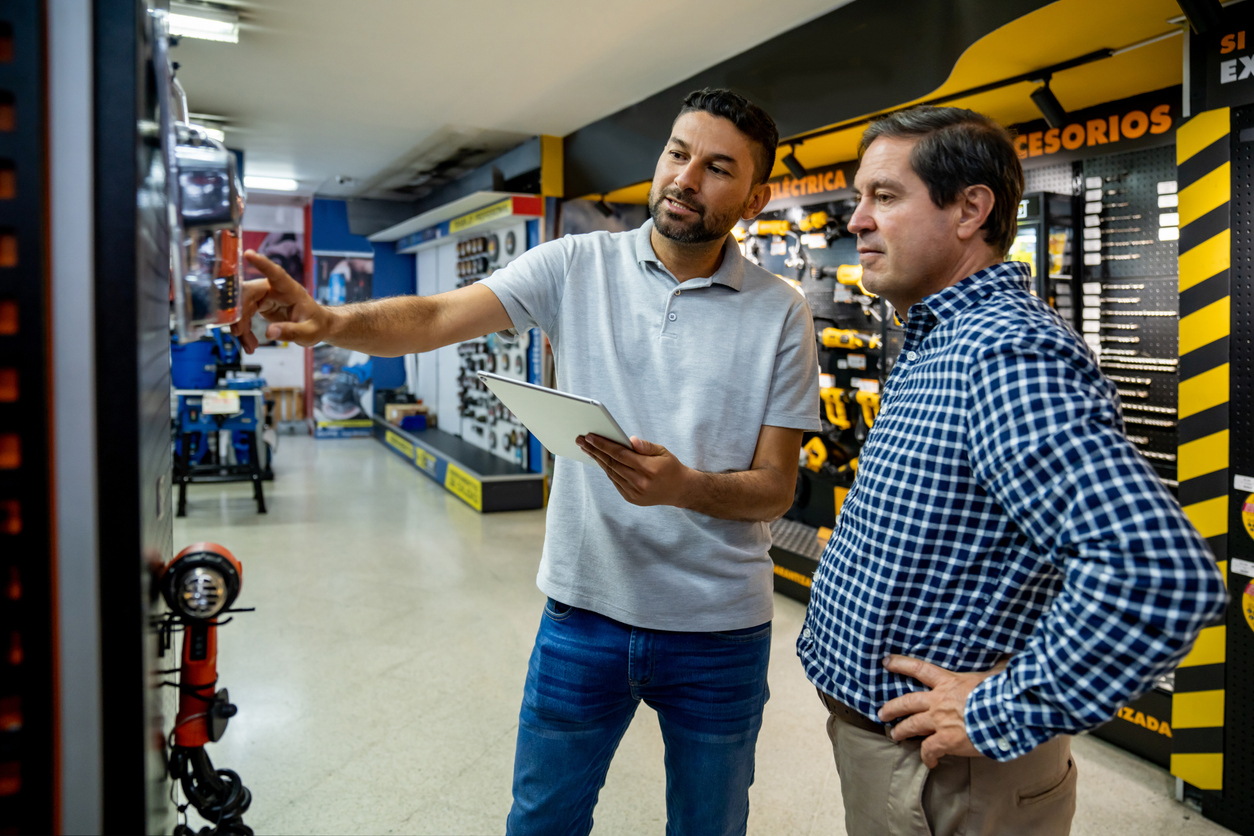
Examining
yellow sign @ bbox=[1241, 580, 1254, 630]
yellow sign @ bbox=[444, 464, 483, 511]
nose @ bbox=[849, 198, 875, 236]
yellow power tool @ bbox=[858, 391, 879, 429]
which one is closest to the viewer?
nose @ bbox=[849, 198, 875, 236]

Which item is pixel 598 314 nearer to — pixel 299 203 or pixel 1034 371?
pixel 1034 371

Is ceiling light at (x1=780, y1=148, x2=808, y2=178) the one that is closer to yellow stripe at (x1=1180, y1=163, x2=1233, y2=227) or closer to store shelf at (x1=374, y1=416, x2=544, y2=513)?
yellow stripe at (x1=1180, y1=163, x2=1233, y2=227)

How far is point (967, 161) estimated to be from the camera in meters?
1.27

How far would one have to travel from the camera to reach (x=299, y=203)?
13.2 metres

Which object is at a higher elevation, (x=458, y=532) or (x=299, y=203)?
(x=299, y=203)

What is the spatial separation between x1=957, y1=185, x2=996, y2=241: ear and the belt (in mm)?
763

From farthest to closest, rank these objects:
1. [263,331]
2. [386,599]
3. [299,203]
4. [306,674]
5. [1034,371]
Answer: [299,203] → [386,599] → [306,674] → [263,331] → [1034,371]

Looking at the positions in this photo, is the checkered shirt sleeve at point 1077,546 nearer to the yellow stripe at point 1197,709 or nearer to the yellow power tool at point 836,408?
the yellow stripe at point 1197,709

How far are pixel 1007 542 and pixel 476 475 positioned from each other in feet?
20.9

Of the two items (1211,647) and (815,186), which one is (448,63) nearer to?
(815,186)

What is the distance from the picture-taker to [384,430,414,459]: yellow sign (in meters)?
9.85

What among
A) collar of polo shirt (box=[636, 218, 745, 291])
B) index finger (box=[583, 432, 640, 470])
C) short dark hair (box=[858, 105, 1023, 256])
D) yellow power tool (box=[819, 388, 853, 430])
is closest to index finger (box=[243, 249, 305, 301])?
index finger (box=[583, 432, 640, 470])

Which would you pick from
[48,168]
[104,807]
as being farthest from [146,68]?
[104,807]

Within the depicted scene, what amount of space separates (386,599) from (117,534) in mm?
4297
